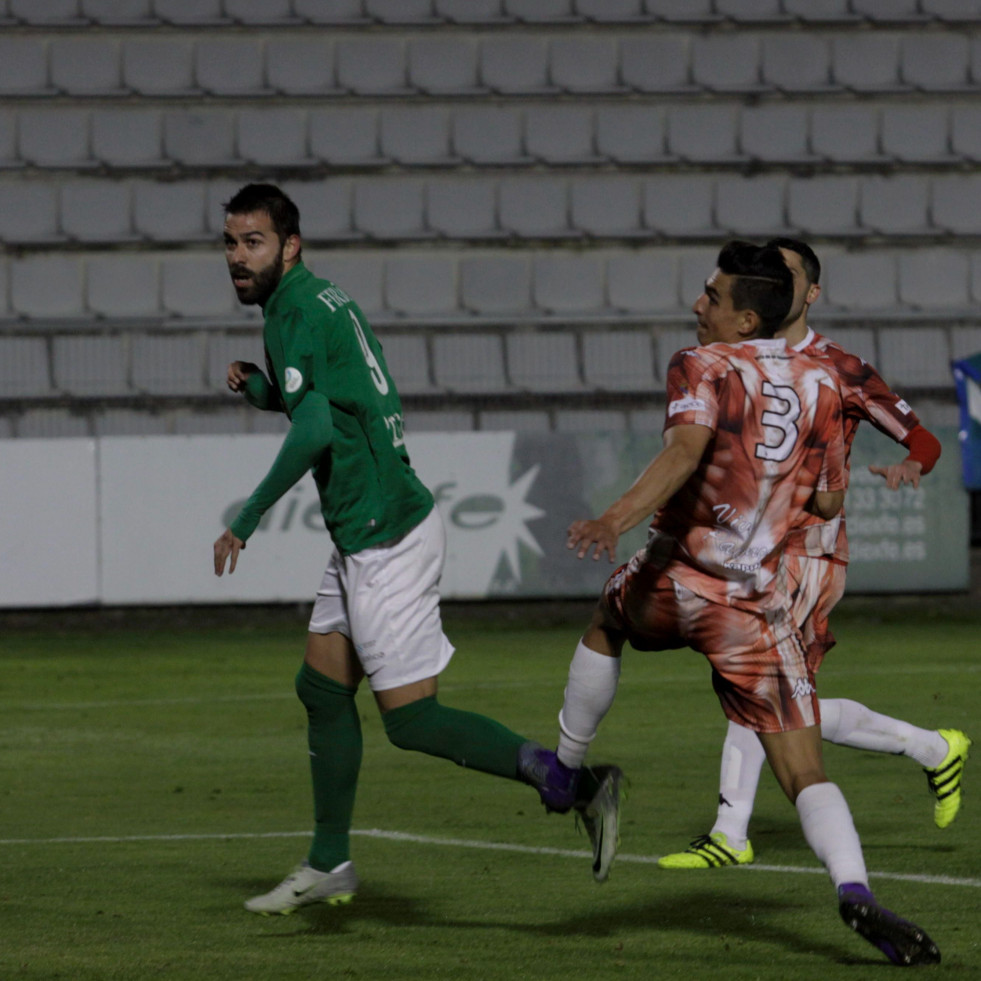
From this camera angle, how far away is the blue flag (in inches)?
616

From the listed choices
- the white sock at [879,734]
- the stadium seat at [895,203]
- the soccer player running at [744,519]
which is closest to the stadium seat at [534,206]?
the stadium seat at [895,203]

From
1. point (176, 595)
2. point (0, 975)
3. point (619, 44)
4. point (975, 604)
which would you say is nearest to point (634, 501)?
point (0, 975)

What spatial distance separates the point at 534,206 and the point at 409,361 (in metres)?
2.52

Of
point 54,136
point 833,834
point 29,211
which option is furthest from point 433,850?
point 54,136

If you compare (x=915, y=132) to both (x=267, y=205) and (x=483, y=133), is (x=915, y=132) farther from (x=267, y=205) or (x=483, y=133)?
(x=267, y=205)

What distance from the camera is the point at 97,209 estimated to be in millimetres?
18391

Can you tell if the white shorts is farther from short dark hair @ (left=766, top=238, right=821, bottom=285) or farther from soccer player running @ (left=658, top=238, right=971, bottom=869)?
short dark hair @ (left=766, top=238, right=821, bottom=285)

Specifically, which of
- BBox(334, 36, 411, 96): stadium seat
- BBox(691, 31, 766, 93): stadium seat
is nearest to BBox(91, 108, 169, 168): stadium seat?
BBox(334, 36, 411, 96): stadium seat

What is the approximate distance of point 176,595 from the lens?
47.5 ft

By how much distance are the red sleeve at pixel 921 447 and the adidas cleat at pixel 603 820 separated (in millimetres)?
1730

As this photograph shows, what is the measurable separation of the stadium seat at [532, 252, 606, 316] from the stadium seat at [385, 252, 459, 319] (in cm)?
90

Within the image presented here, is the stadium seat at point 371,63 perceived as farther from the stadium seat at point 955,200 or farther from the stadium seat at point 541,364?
the stadium seat at point 955,200

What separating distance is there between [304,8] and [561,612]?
310 inches

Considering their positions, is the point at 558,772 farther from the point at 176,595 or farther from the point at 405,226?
the point at 405,226
